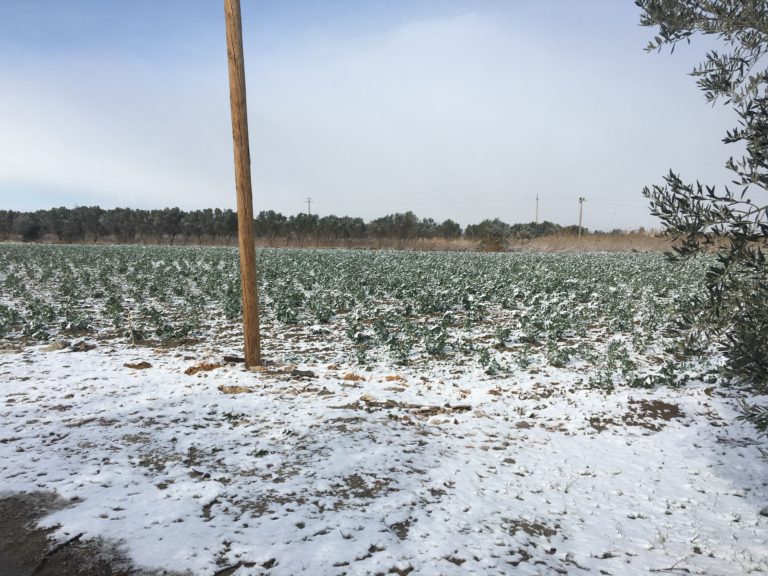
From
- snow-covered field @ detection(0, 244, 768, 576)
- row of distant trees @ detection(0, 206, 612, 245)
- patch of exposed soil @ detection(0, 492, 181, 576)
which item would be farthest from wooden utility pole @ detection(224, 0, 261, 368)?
row of distant trees @ detection(0, 206, 612, 245)

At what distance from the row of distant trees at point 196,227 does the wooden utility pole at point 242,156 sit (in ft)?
216

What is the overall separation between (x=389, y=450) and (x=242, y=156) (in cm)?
542

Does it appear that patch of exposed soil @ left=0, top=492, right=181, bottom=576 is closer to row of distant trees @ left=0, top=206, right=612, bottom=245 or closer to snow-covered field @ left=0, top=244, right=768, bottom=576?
snow-covered field @ left=0, top=244, right=768, bottom=576

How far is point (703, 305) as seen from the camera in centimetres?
329

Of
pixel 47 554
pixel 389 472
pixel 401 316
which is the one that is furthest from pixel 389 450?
pixel 401 316

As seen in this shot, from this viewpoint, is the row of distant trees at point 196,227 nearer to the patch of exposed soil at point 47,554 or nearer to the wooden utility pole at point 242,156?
the wooden utility pole at point 242,156

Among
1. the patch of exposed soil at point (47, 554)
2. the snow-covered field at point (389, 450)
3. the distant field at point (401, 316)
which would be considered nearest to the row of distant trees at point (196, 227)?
the distant field at point (401, 316)

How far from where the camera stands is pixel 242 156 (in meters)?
7.90

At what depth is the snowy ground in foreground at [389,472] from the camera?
147 inches

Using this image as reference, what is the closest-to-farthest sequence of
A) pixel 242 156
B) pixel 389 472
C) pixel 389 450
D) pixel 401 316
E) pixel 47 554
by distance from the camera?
1. pixel 47 554
2. pixel 389 472
3. pixel 389 450
4. pixel 242 156
5. pixel 401 316

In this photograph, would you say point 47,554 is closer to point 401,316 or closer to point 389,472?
point 389,472

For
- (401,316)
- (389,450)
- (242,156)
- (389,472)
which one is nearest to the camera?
(389,472)

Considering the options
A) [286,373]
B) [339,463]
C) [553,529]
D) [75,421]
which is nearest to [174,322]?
[286,373]

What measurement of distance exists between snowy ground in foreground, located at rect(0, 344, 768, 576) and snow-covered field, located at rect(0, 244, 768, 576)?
0.02m
